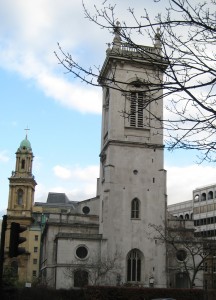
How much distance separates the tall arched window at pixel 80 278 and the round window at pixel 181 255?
31.9 ft

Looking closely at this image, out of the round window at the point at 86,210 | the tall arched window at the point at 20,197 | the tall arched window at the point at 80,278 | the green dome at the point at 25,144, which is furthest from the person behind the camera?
the green dome at the point at 25,144

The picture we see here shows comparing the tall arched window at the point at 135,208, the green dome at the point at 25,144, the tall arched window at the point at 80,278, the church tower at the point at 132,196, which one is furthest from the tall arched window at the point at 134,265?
the green dome at the point at 25,144

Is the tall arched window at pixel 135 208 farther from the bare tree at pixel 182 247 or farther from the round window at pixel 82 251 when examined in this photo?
the round window at pixel 82 251

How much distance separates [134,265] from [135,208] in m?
5.62

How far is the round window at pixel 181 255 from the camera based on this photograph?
4950 cm

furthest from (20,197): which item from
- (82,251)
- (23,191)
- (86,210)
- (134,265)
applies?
(134,265)

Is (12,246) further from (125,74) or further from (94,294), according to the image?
(125,74)

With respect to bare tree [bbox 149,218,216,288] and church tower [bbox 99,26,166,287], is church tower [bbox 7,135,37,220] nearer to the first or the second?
church tower [bbox 99,26,166,287]

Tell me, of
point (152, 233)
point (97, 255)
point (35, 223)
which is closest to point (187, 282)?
point (152, 233)

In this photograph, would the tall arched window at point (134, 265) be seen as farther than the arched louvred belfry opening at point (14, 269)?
No

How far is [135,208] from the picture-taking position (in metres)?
48.7

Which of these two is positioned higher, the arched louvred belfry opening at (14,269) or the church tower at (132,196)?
the church tower at (132,196)

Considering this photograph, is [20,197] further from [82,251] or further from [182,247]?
[182,247]

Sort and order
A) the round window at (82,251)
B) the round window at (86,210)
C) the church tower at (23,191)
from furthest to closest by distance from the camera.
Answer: the church tower at (23,191) < the round window at (86,210) < the round window at (82,251)
